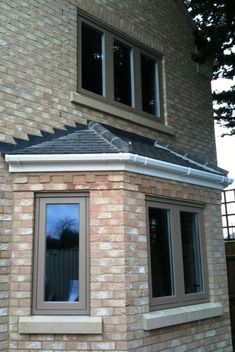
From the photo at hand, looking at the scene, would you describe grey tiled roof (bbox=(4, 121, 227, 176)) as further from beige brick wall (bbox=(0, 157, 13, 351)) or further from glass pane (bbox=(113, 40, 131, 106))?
glass pane (bbox=(113, 40, 131, 106))

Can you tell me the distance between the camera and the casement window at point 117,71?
7469 mm

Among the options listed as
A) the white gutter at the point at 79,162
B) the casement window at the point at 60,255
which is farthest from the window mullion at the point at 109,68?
the casement window at the point at 60,255

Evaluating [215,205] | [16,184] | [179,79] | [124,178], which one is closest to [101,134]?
[124,178]

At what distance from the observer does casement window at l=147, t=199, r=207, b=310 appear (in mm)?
6035

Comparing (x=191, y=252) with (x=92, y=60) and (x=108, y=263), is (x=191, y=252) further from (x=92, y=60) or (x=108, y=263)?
(x=92, y=60)

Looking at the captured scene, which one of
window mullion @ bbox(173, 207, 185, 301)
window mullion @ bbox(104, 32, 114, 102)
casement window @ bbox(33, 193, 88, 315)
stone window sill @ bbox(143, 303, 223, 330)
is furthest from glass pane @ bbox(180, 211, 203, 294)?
window mullion @ bbox(104, 32, 114, 102)

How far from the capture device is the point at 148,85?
341 inches

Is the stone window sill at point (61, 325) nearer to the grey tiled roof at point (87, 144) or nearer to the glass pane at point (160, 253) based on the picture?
the glass pane at point (160, 253)

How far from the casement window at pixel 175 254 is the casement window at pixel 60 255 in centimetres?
99

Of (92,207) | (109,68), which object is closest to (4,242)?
(92,207)

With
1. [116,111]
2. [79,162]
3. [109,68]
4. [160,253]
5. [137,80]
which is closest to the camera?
[79,162]

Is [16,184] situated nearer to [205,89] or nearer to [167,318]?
[167,318]

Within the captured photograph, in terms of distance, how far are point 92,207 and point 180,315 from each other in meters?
1.97

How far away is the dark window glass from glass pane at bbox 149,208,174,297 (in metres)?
2.83
